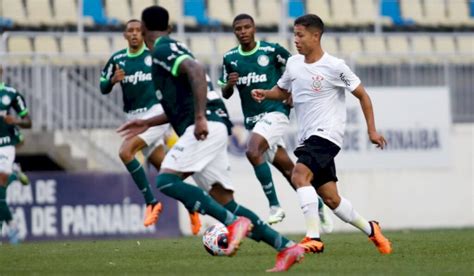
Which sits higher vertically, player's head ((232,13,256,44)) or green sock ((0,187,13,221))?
player's head ((232,13,256,44))

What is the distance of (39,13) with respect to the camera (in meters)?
26.1

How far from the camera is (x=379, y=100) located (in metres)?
24.4

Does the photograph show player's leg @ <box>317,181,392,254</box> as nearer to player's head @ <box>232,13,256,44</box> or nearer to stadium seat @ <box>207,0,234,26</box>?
player's head @ <box>232,13,256,44</box>

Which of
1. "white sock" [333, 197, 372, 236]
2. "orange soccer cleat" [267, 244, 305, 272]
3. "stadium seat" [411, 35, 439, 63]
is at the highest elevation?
"orange soccer cleat" [267, 244, 305, 272]

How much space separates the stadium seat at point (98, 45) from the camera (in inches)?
988

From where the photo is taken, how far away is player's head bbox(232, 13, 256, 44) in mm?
16469

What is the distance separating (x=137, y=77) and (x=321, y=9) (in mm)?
11330

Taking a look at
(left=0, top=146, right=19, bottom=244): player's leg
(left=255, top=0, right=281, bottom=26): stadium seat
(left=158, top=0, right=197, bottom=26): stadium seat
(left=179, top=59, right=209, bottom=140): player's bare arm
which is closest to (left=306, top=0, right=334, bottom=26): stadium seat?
(left=255, top=0, right=281, bottom=26): stadium seat

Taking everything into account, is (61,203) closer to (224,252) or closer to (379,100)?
(379,100)

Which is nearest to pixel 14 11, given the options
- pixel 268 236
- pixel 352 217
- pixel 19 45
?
pixel 19 45

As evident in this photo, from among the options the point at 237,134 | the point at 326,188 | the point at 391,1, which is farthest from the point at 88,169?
the point at 326,188

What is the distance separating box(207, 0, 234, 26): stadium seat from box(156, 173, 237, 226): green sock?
1561cm

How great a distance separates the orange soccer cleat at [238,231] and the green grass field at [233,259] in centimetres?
32

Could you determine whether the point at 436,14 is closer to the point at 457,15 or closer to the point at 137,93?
the point at 457,15
